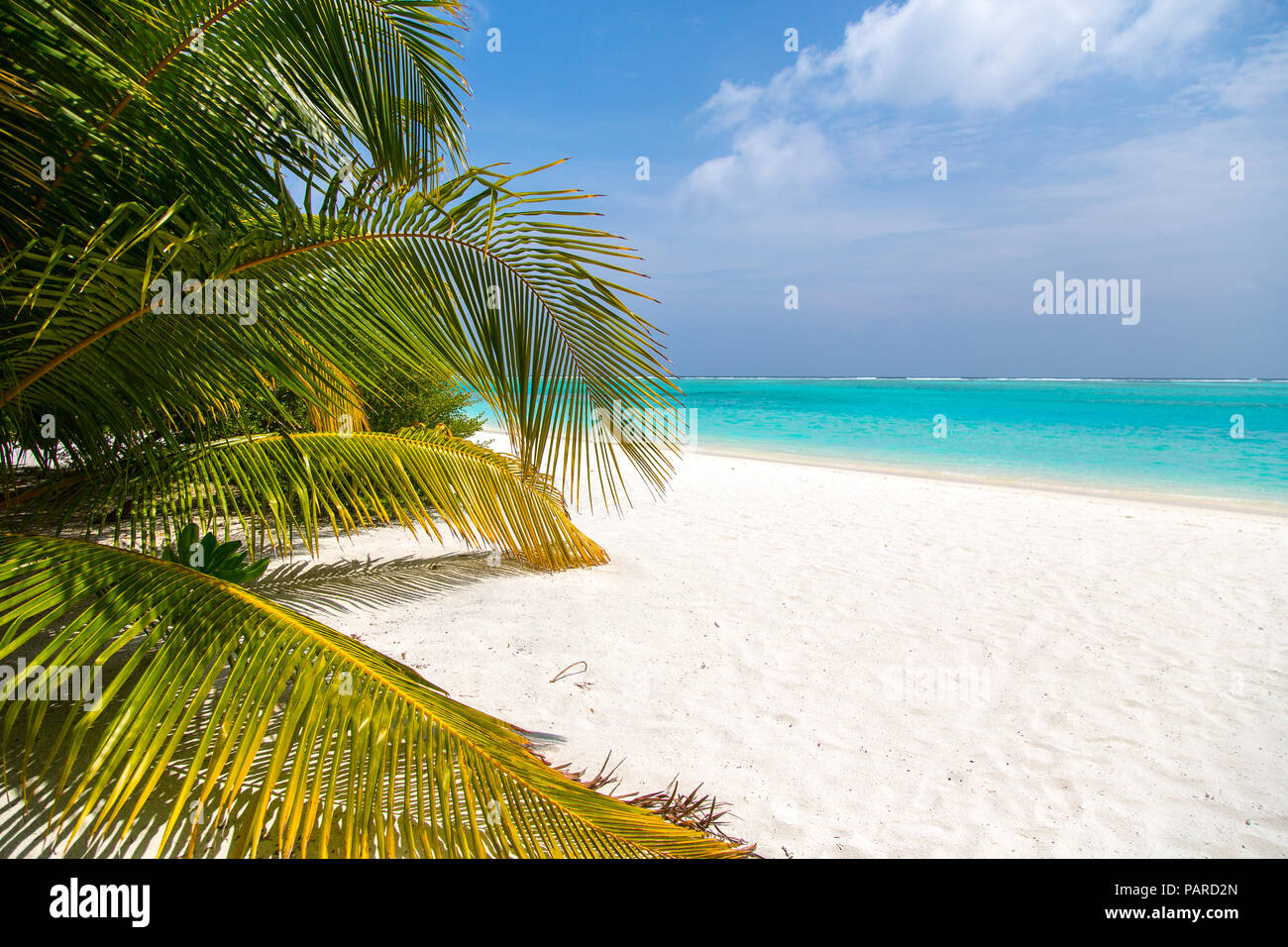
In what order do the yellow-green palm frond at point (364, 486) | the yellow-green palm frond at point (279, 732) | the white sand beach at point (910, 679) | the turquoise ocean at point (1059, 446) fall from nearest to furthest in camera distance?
the yellow-green palm frond at point (279, 732) < the white sand beach at point (910, 679) < the yellow-green palm frond at point (364, 486) < the turquoise ocean at point (1059, 446)

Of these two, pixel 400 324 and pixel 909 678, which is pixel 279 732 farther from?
pixel 909 678

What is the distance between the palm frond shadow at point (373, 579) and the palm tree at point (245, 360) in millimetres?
886

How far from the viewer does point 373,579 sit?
4.38 meters

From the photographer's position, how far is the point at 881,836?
2.64 metres

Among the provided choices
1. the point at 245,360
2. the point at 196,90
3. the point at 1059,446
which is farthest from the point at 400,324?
the point at 1059,446

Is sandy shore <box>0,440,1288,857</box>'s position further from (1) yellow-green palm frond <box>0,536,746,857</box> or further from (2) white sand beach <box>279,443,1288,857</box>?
(1) yellow-green palm frond <box>0,536,746,857</box>

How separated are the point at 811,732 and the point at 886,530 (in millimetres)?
4666

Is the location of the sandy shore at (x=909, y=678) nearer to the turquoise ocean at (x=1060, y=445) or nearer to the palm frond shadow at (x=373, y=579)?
the palm frond shadow at (x=373, y=579)

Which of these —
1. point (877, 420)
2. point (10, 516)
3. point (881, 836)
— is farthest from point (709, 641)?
point (877, 420)

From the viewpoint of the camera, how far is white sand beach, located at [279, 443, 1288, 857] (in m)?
2.81

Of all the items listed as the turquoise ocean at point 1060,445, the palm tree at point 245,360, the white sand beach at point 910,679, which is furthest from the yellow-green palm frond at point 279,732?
the turquoise ocean at point 1060,445

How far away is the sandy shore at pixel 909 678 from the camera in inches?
110

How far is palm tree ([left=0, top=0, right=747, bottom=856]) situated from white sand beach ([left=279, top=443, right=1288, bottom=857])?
2.37 ft
